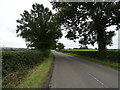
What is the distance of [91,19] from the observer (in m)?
27.3

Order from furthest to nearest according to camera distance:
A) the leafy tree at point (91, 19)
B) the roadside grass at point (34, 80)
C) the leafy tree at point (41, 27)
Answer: the leafy tree at point (41, 27) < the leafy tree at point (91, 19) < the roadside grass at point (34, 80)

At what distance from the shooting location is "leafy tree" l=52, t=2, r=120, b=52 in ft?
74.0

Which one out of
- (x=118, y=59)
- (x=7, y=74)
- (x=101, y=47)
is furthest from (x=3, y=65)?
(x=101, y=47)

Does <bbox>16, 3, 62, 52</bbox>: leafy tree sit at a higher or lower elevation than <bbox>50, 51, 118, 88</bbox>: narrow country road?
higher

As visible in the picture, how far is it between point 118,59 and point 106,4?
10106 mm

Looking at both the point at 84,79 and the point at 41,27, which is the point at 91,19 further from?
the point at 84,79

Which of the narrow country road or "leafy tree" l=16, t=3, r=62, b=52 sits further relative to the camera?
"leafy tree" l=16, t=3, r=62, b=52

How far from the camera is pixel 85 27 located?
29.4 m

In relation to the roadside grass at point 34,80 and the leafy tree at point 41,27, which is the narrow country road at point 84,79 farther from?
the leafy tree at point 41,27

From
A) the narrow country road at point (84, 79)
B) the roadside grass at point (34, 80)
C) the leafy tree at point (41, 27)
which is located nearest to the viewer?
the roadside grass at point (34, 80)

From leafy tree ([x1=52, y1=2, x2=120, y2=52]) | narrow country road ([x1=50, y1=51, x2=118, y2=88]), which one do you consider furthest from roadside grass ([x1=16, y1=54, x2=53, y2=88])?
leafy tree ([x1=52, y1=2, x2=120, y2=52])

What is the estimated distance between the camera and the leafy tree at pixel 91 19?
22.5 metres

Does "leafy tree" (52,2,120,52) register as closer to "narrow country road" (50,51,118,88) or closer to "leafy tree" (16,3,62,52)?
"leafy tree" (16,3,62,52)

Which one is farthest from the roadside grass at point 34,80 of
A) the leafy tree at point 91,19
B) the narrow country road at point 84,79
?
the leafy tree at point 91,19
